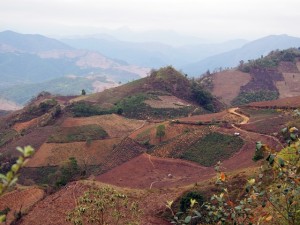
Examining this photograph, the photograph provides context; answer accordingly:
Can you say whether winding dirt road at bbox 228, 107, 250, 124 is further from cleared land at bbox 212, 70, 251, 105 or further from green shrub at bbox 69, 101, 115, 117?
cleared land at bbox 212, 70, 251, 105

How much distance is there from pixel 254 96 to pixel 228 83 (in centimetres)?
1135

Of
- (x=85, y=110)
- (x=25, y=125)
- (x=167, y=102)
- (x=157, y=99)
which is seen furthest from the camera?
(x=157, y=99)

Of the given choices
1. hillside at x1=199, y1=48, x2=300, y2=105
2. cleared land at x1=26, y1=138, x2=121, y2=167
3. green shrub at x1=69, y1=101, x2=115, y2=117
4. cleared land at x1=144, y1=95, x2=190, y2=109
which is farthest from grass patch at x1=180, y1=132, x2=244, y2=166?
hillside at x1=199, y1=48, x2=300, y2=105

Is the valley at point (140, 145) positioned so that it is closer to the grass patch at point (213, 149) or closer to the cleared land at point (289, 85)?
the grass patch at point (213, 149)

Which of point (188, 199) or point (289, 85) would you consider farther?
point (289, 85)

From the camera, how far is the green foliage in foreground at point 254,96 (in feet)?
300

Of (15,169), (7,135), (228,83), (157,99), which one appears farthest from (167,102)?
(15,169)

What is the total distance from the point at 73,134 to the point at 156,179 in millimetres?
21481

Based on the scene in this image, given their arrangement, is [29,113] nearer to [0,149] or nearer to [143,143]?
[0,149]

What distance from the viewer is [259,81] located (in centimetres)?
10150

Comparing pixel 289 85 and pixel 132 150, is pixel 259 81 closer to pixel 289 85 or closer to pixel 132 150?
pixel 289 85

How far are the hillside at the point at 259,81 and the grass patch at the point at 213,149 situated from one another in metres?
47.7

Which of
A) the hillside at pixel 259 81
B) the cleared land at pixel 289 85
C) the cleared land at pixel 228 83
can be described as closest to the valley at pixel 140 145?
the cleared land at pixel 228 83

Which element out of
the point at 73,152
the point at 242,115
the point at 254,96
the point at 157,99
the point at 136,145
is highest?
the point at 242,115
